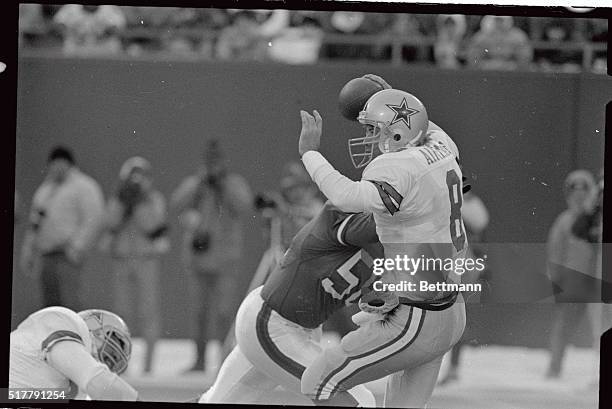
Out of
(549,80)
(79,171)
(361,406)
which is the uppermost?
(549,80)

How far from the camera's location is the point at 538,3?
4.70 meters

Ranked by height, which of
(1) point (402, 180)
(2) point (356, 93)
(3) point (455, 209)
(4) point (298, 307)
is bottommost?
(4) point (298, 307)

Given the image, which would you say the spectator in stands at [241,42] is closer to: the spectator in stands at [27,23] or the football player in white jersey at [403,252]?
the football player in white jersey at [403,252]

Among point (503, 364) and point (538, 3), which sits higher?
point (538, 3)

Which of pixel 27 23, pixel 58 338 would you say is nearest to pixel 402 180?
pixel 58 338

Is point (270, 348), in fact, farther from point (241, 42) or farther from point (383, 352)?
point (241, 42)

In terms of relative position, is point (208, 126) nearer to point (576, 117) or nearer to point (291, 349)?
point (291, 349)

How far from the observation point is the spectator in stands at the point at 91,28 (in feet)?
15.6

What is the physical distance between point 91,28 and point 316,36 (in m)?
0.81

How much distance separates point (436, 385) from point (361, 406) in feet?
→ 0.90

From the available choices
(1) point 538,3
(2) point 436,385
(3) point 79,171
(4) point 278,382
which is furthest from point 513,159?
(3) point 79,171

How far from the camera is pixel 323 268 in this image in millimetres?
4707

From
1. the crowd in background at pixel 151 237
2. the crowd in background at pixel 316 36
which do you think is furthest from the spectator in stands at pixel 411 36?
the crowd in background at pixel 151 237

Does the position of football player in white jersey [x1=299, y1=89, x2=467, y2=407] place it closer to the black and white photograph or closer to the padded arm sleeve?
the black and white photograph
